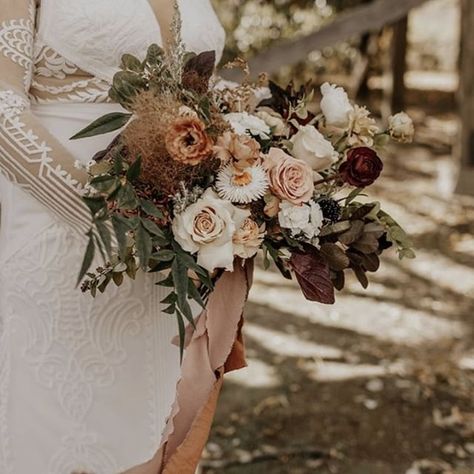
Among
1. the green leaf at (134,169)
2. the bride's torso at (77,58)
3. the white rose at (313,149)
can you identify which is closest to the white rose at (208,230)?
the green leaf at (134,169)

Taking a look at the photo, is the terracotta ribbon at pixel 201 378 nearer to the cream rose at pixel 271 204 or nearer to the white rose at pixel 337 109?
the cream rose at pixel 271 204

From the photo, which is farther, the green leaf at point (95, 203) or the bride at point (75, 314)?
the bride at point (75, 314)

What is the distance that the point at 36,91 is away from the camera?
6.30 ft

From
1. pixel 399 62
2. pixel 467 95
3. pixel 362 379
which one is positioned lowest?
pixel 399 62

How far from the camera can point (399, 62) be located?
958cm

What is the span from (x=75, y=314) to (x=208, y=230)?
530mm

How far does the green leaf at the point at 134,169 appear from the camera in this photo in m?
1.48

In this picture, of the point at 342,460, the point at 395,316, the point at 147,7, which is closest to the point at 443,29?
the point at 395,316

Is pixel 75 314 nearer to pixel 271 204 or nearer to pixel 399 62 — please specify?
pixel 271 204

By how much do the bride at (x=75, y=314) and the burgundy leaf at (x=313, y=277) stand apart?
16.2 inches

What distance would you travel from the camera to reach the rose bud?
1.70m

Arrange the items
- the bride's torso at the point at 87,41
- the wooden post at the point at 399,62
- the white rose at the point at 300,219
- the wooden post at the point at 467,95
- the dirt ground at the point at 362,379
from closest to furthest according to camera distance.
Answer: the white rose at the point at 300,219
the bride's torso at the point at 87,41
the dirt ground at the point at 362,379
the wooden post at the point at 467,95
the wooden post at the point at 399,62

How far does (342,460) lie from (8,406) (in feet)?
5.66

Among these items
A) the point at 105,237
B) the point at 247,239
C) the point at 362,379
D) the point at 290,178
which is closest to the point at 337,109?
the point at 290,178
